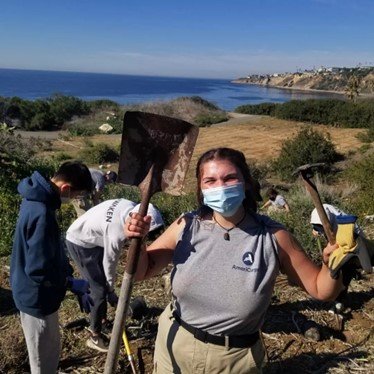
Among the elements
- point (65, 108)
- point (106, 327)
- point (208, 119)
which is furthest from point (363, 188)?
point (65, 108)

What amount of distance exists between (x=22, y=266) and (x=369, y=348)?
8.90 ft

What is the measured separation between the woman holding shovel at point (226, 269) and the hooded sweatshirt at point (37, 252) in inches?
27.8

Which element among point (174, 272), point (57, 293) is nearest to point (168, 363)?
point (174, 272)

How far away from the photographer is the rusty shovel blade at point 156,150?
244cm

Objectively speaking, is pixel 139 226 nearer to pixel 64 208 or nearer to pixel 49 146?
pixel 64 208

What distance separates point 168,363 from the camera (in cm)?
223

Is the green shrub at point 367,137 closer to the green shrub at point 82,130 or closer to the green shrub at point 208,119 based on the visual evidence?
the green shrub at point 208,119

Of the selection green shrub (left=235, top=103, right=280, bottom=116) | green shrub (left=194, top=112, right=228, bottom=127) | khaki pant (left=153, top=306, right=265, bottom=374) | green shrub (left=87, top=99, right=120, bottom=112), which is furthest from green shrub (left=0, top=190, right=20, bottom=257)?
green shrub (left=235, top=103, right=280, bottom=116)

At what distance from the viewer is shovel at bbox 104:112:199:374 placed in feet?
7.95

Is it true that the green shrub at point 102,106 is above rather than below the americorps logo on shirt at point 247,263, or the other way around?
below

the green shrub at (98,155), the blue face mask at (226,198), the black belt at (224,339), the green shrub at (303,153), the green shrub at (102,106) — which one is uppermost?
the blue face mask at (226,198)

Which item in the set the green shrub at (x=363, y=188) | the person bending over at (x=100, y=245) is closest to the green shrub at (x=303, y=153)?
the green shrub at (x=363, y=188)

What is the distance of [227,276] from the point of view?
6.57ft

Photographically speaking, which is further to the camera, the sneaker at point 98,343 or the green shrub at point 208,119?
the green shrub at point 208,119
